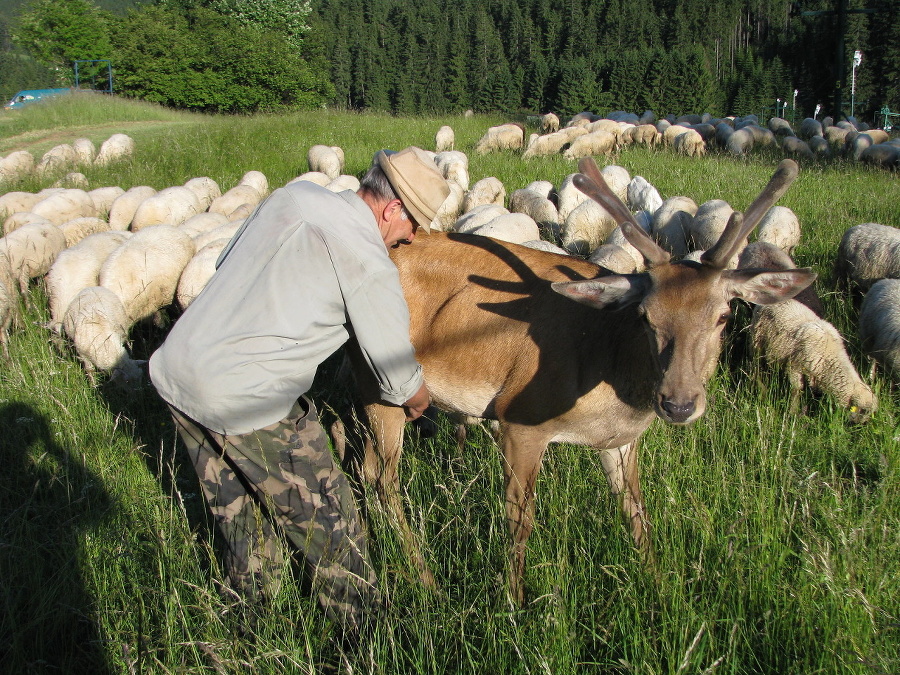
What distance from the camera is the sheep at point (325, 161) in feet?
49.5

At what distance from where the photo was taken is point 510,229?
8891mm

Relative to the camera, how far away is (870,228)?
818cm

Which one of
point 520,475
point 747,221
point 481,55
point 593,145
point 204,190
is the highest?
point 481,55

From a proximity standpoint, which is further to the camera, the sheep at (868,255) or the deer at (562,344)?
the sheep at (868,255)

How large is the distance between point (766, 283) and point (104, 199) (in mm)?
13162

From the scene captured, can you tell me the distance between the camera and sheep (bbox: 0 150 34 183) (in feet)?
54.5

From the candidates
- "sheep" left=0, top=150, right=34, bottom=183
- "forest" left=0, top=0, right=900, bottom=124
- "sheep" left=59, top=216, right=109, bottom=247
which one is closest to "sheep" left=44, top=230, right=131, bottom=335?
"sheep" left=59, top=216, right=109, bottom=247

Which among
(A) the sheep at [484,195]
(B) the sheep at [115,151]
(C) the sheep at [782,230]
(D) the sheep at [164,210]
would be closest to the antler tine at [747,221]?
(C) the sheep at [782,230]

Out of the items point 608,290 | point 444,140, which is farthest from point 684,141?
point 608,290

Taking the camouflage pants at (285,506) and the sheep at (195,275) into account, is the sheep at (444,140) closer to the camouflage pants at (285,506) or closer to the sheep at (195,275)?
the sheep at (195,275)

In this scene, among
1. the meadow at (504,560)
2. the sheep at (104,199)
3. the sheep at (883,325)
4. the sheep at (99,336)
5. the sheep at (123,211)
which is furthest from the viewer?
the sheep at (104,199)

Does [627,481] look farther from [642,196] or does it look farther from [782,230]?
[642,196]

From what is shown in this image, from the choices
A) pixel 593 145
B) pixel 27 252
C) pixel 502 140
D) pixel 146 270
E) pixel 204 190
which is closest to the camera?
pixel 146 270

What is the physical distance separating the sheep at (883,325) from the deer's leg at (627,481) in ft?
10.5
